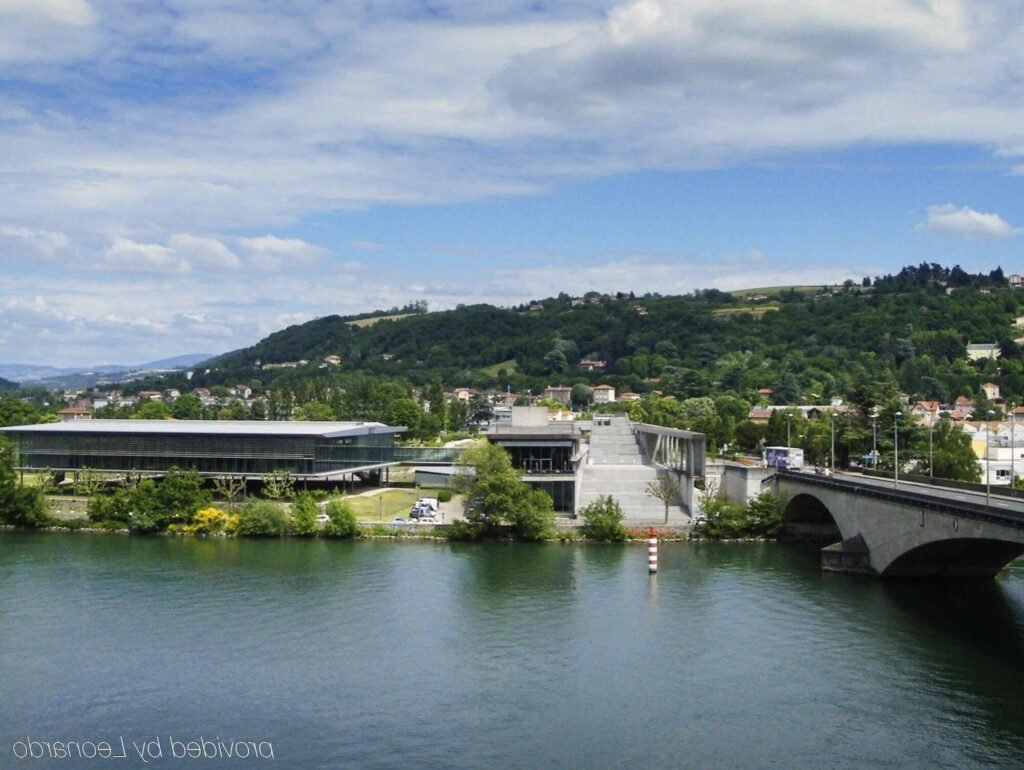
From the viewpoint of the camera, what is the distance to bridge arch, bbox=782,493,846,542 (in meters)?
56.5

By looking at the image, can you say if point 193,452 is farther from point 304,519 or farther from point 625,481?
point 625,481

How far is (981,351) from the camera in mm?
171500

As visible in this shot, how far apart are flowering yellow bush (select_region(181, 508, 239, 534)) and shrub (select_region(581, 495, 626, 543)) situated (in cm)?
1905

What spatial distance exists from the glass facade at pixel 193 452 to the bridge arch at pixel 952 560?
35.7 m

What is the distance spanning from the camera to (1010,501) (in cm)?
4069

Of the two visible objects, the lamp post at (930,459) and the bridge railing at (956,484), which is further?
the lamp post at (930,459)

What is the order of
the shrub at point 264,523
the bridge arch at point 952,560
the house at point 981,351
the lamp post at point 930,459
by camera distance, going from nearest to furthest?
the bridge arch at point 952,560
the shrub at point 264,523
the lamp post at point 930,459
the house at point 981,351

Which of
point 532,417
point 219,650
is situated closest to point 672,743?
point 219,650

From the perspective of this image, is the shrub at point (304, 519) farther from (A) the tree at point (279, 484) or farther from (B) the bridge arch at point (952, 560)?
(B) the bridge arch at point (952, 560)

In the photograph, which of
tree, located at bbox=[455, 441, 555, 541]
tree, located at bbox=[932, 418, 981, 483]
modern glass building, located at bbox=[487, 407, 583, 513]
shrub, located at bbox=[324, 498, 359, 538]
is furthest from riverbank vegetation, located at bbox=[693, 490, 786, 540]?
shrub, located at bbox=[324, 498, 359, 538]

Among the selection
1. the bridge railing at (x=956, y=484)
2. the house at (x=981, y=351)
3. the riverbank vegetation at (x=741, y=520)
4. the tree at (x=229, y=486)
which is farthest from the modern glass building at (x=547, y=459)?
the house at (x=981, y=351)

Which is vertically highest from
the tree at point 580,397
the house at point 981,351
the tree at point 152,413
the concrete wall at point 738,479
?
the house at point 981,351

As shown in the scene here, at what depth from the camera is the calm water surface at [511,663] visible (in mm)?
25359

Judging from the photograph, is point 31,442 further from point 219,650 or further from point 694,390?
point 694,390
